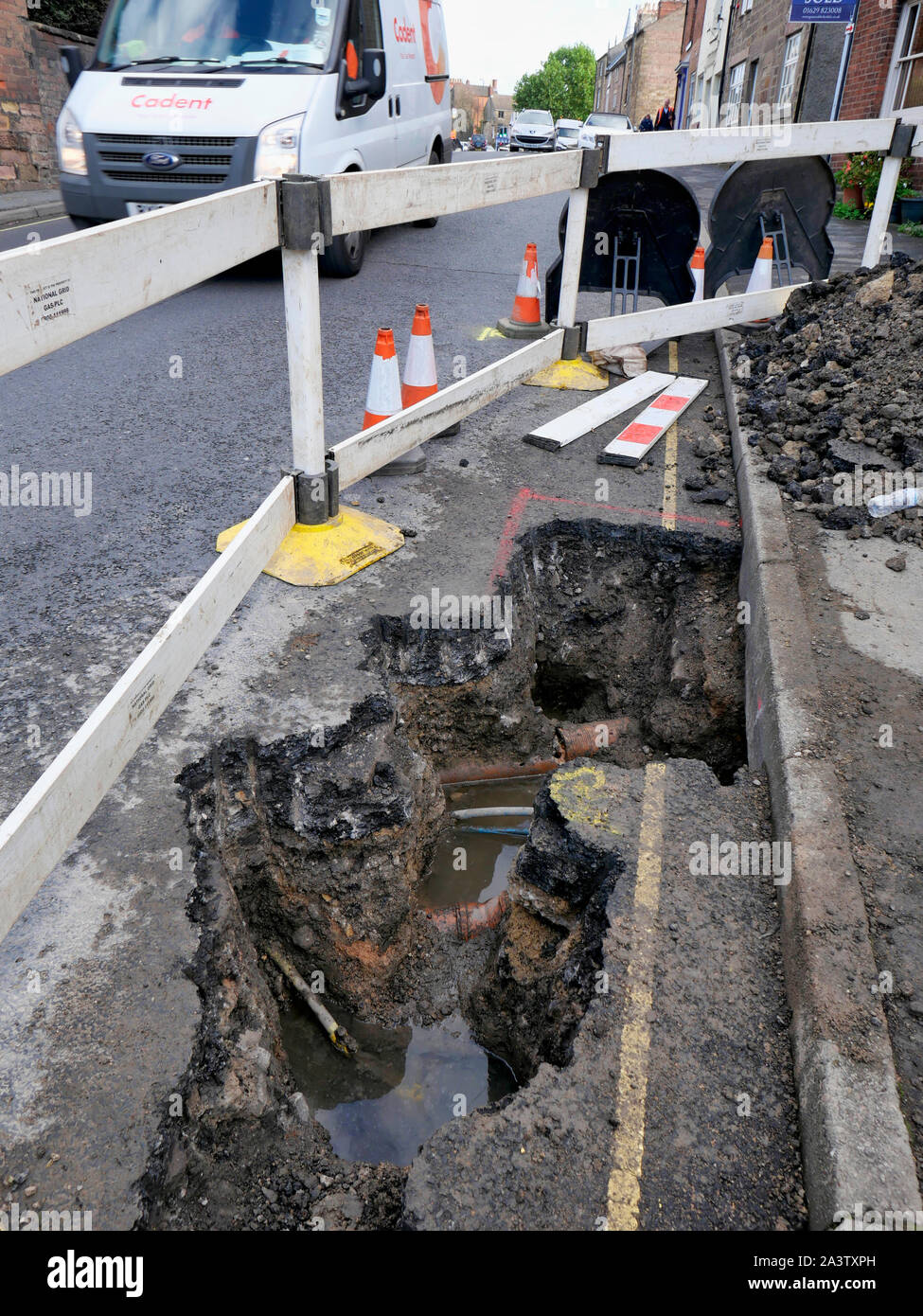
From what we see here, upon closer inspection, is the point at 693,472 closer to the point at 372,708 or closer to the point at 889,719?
the point at 889,719

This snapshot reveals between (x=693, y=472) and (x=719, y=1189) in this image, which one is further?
(x=693, y=472)

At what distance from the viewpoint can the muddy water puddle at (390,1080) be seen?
2.69 meters

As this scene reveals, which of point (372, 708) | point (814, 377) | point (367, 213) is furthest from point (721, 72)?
point (372, 708)

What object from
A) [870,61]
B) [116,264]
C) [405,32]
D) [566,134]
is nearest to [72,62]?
[405,32]

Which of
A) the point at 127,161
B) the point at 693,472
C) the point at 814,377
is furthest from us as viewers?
the point at 127,161

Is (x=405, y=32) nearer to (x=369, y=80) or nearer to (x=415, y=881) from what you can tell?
(x=369, y=80)

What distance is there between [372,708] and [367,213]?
7.50 feet

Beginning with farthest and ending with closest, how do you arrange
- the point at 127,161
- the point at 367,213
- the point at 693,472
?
the point at 127,161
the point at 693,472
the point at 367,213

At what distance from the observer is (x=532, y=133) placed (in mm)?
30188

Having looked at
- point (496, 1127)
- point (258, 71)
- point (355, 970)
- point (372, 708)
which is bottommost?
point (355, 970)

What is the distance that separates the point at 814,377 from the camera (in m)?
5.77

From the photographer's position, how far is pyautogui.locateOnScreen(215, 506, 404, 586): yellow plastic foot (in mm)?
3869

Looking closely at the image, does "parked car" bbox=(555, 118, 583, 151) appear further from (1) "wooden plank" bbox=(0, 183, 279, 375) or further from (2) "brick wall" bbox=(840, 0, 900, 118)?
(1) "wooden plank" bbox=(0, 183, 279, 375)

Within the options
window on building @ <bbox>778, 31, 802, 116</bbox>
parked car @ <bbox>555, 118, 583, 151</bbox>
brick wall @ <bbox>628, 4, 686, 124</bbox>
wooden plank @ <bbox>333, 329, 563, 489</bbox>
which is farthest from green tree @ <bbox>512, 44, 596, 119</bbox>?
wooden plank @ <bbox>333, 329, 563, 489</bbox>
